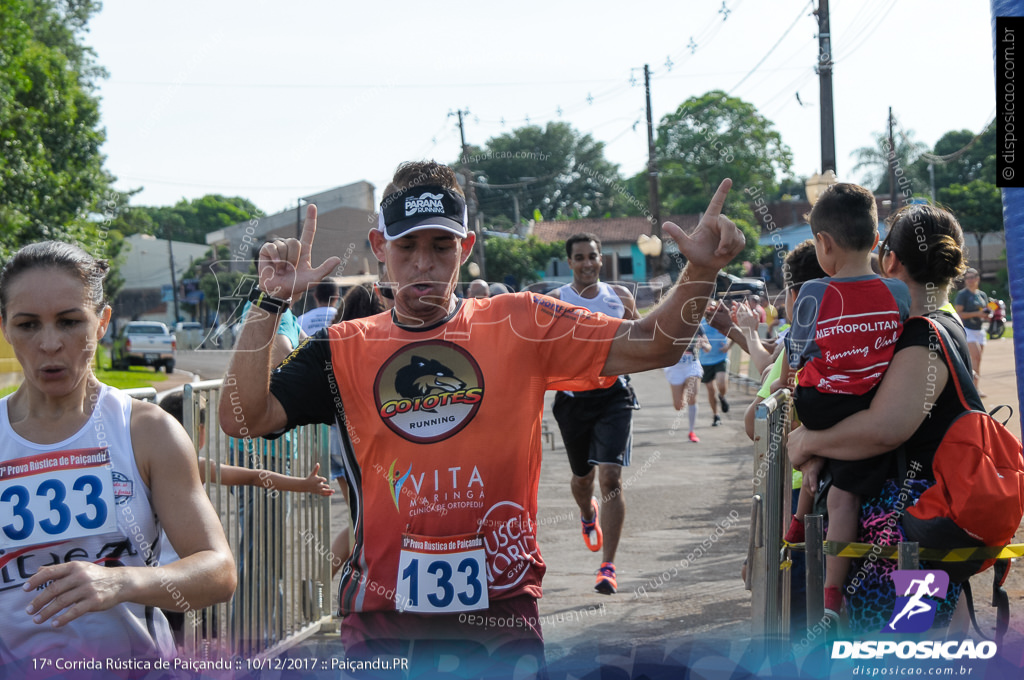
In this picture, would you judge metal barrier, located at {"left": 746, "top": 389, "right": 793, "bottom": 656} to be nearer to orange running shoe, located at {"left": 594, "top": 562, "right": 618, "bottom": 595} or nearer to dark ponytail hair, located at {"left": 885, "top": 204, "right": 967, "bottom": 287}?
dark ponytail hair, located at {"left": 885, "top": 204, "right": 967, "bottom": 287}

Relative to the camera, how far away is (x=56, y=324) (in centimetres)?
263

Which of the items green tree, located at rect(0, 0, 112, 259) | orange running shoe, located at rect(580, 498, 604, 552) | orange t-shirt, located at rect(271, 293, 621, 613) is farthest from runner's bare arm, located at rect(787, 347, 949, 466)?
green tree, located at rect(0, 0, 112, 259)

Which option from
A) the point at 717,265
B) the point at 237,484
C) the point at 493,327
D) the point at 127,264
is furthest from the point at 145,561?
the point at 127,264

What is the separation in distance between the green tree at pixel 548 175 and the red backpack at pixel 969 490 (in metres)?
35.4

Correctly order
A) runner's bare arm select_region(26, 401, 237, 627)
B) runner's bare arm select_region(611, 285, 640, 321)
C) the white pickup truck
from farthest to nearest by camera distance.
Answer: the white pickup truck < runner's bare arm select_region(611, 285, 640, 321) < runner's bare arm select_region(26, 401, 237, 627)

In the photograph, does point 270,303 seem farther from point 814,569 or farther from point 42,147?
point 42,147

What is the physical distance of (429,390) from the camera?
2.70 m

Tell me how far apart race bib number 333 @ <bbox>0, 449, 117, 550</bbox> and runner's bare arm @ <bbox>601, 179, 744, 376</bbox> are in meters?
1.42

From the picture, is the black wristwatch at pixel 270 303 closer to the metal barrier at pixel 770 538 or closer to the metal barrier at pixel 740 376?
the metal barrier at pixel 770 538

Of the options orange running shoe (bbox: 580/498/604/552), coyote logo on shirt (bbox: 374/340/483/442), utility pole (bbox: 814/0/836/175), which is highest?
utility pole (bbox: 814/0/836/175)

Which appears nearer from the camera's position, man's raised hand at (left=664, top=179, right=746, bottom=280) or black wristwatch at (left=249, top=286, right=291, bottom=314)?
man's raised hand at (left=664, top=179, right=746, bottom=280)

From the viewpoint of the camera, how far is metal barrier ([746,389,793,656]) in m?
3.89

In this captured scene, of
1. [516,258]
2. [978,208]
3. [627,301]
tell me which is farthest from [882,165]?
[627,301]

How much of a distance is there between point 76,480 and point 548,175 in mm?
39672
